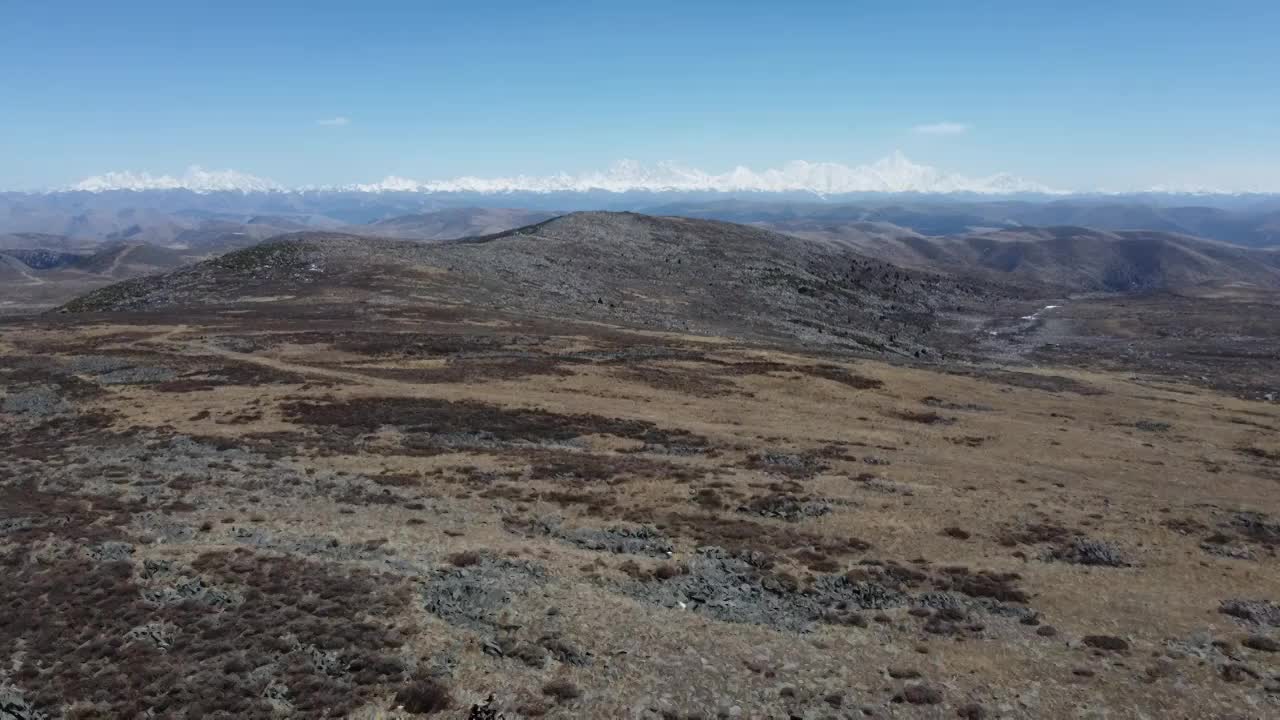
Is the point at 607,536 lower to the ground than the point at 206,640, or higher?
lower

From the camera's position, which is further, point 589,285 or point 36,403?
point 589,285

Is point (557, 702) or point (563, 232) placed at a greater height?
point (563, 232)

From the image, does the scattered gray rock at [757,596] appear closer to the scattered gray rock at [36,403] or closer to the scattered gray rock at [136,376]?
the scattered gray rock at [36,403]

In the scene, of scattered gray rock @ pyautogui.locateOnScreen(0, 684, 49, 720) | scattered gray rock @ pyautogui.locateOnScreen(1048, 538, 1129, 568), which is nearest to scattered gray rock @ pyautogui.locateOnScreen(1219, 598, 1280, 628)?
scattered gray rock @ pyautogui.locateOnScreen(1048, 538, 1129, 568)

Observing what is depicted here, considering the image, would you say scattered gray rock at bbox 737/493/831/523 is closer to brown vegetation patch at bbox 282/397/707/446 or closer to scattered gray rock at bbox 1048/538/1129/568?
scattered gray rock at bbox 1048/538/1129/568

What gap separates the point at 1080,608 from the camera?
81.8 feet

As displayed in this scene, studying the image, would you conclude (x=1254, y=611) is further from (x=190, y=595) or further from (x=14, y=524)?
(x=14, y=524)

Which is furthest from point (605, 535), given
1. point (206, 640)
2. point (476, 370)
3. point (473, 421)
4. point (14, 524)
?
point (476, 370)

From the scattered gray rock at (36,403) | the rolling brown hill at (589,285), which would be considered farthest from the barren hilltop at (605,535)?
the rolling brown hill at (589,285)

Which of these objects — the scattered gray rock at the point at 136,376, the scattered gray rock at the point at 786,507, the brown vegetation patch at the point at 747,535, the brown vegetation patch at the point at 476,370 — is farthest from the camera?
the brown vegetation patch at the point at 476,370

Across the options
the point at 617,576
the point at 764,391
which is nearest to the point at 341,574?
the point at 617,576

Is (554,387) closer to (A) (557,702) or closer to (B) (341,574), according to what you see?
(B) (341,574)

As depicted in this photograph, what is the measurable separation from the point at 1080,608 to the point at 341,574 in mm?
25607

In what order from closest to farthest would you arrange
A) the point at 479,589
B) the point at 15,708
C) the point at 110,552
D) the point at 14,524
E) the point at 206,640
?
the point at 15,708
the point at 206,640
the point at 479,589
the point at 110,552
the point at 14,524
